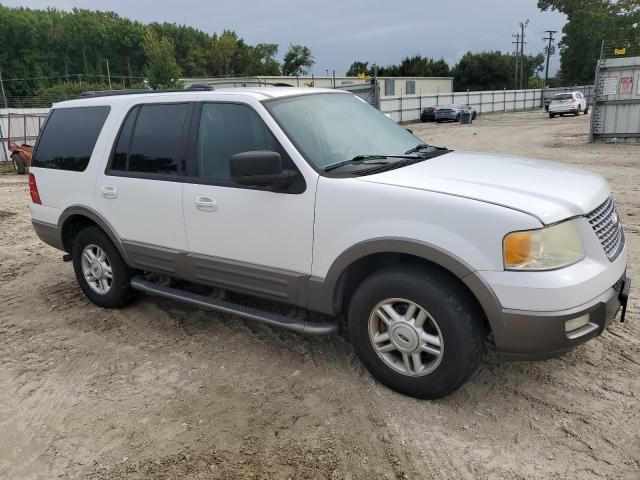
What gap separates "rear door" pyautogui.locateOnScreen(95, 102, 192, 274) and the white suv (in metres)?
0.01

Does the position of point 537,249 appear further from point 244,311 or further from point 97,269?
point 97,269

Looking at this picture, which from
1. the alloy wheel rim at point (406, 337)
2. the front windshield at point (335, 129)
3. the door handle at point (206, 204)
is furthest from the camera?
the door handle at point (206, 204)

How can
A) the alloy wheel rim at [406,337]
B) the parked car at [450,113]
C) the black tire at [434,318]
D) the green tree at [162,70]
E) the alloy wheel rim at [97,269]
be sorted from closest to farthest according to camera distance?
1. the black tire at [434,318]
2. the alloy wheel rim at [406,337]
3. the alloy wheel rim at [97,269]
4. the parked car at [450,113]
5. the green tree at [162,70]

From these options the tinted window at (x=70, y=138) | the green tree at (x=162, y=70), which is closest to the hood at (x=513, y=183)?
the tinted window at (x=70, y=138)

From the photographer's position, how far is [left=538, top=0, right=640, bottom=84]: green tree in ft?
193

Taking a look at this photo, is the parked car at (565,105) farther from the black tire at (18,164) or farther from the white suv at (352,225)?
the white suv at (352,225)

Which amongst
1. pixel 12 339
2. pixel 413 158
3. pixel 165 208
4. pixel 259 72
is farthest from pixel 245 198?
pixel 259 72

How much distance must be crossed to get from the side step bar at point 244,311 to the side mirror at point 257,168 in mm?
964

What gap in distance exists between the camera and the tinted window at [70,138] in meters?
4.86

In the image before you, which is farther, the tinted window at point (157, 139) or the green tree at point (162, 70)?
the green tree at point (162, 70)

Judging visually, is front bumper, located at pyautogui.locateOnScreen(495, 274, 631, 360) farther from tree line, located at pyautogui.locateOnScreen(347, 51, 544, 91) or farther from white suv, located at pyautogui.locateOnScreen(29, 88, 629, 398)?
tree line, located at pyautogui.locateOnScreen(347, 51, 544, 91)

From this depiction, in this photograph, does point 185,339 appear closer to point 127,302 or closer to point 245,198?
point 127,302

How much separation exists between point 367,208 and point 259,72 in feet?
320

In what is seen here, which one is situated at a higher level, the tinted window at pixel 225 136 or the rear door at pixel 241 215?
the tinted window at pixel 225 136
